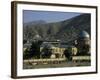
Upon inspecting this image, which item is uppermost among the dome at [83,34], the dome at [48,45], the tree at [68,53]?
the dome at [83,34]

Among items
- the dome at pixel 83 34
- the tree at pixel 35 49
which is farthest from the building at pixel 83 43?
the tree at pixel 35 49

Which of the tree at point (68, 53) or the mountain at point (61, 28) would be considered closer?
the mountain at point (61, 28)

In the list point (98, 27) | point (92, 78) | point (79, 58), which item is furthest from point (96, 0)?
point (92, 78)

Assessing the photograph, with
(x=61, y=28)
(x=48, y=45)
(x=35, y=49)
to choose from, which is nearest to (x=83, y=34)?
(x=61, y=28)

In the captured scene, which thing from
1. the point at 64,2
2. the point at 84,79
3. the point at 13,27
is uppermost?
the point at 64,2

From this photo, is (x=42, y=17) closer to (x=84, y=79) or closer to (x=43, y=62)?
(x=43, y=62)

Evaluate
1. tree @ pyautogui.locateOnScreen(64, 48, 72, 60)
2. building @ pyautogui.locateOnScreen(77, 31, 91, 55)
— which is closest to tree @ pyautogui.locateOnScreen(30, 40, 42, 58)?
tree @ pyautogui.locateOnScreen(64, 48, 72, 60)

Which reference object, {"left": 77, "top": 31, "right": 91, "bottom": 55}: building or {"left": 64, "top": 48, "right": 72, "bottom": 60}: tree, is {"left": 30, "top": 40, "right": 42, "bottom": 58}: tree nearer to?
{"left": 64, "top": 48, "right": 72, "bottom": 60}: tree

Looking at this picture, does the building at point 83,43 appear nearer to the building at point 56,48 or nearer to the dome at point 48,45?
the building at point 56,48
